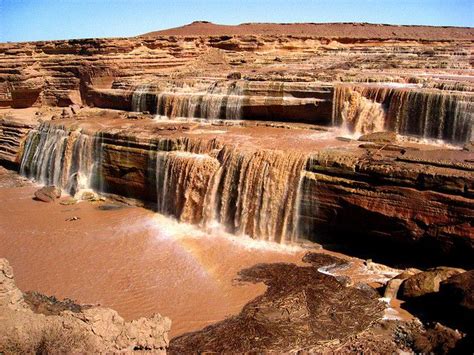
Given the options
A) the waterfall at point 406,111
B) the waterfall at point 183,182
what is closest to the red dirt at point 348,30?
the waterfall at point 406,111

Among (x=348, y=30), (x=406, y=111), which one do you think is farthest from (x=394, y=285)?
(x=348, y=30)

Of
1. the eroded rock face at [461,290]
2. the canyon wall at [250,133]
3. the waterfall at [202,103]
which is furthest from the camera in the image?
the waterfall at [202,103]

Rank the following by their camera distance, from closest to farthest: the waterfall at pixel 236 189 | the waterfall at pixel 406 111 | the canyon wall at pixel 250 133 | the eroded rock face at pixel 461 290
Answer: the eroded rock face at pixel 461 290
the canyon wall at pixel 250 133
the waterfall at pixel 236 189
the waterfall at pixel 406 111

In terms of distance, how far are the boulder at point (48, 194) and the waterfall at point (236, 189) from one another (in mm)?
3709

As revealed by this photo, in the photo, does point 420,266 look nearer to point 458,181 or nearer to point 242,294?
point 458,181

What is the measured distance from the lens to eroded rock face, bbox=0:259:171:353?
183 inches

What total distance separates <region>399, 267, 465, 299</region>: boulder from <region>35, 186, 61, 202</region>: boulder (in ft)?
35.5

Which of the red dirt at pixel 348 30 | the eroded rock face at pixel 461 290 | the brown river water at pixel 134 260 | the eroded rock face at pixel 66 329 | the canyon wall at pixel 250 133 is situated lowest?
the brown river water at pixel 134 260

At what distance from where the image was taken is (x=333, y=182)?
35.2ft

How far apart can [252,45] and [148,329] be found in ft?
78.8

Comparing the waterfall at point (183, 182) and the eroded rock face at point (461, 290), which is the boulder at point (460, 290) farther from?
the waterfall at point (183, 182)

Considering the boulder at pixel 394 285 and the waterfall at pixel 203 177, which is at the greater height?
the waterfall at pixel 203 177

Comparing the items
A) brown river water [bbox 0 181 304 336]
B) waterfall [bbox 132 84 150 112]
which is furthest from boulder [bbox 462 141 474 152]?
waterfall [bbox 132 84 150 112]

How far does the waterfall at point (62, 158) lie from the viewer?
50.9 feet
